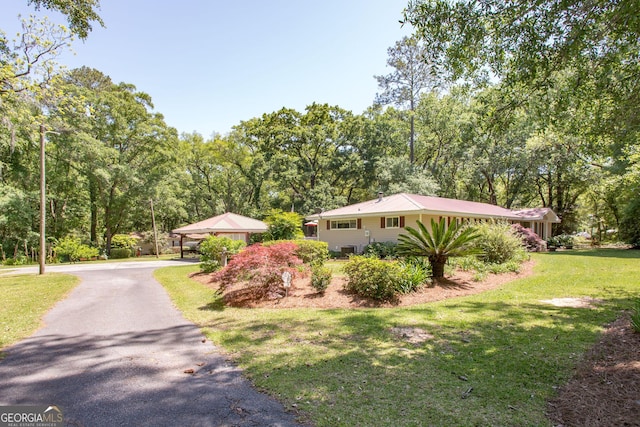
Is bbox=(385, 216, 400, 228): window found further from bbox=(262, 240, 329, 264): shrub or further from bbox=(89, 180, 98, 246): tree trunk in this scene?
bbox=(89, 180, 98, 246): tree trunk

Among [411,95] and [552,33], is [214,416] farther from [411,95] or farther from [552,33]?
[411,95]

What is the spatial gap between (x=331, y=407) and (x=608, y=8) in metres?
6.98

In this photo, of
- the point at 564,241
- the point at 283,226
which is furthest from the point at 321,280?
the point at 564,241

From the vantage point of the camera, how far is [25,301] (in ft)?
29.4

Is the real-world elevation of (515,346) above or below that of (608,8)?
below

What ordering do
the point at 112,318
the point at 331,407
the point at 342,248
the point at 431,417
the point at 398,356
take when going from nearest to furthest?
the point at 431,417 → the point at 331,407 → the point at 398,356 → the point at 112,318 → the point at 342,248

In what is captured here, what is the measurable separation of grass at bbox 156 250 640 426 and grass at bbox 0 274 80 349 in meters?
2.95

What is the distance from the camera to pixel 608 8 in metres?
5.18

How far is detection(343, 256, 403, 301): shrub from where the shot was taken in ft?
27.3

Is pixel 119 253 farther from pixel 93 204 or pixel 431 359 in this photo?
pixel 431 359

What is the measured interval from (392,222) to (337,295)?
11.8m

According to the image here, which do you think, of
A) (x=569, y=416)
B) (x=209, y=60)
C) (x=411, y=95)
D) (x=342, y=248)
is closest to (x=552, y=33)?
(x=569, y=416)

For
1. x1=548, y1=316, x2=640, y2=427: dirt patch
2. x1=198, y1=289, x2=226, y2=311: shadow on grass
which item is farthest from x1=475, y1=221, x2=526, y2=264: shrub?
x1=198, y1=289, x2=226, y2=311: shadow on grass

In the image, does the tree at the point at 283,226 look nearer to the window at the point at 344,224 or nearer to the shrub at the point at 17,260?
the window at the point at 344,224
